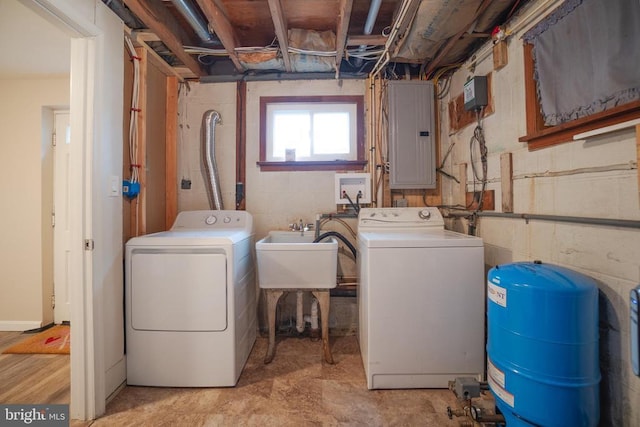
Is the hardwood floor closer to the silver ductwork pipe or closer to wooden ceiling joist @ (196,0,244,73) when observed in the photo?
the silver ductwork pipe

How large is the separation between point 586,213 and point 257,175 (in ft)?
7.19

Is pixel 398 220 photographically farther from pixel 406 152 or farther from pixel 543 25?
pixel 543 25

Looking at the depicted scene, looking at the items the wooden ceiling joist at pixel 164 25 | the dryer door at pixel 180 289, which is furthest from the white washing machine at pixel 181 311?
the wooden ceiling joist at pixel 164 25

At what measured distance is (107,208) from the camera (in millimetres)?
1537

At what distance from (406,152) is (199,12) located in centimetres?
193

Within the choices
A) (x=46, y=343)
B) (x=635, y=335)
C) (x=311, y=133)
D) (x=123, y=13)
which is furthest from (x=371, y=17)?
(x=46, y=343)

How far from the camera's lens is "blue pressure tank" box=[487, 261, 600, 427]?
3.18 ft

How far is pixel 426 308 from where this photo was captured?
153cm

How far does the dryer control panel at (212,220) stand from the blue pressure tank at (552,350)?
1.79 meters

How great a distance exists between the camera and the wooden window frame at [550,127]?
0.97 m

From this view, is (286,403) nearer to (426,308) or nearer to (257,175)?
(426,308)

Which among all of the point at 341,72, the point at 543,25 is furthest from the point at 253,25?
the point at 543,25

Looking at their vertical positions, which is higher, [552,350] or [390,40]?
[390,40]

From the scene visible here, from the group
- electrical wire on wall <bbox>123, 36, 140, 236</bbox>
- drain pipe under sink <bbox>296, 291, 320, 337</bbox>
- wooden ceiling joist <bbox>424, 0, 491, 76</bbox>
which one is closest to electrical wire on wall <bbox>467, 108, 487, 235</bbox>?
wooden ceiling joist <bbox>424, 0, 491, 76</bbox>
